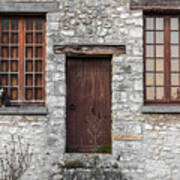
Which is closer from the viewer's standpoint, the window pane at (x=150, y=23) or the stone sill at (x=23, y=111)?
the stone sill at (x=23, y=111)

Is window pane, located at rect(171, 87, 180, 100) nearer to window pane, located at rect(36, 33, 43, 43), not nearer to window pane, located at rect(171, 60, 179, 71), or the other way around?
window pane, located at rect(171, 60, 179, 71)

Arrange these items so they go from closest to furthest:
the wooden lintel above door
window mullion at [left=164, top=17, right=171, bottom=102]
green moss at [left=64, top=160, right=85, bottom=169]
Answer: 1. green moss at [left=64, top=160, right=85, bottom=169]
2. the wooden lintel above door
3. window mullion at [left=164, top=17, right=171, bottom=102]

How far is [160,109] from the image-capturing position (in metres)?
5.06

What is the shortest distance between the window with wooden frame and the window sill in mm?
2057

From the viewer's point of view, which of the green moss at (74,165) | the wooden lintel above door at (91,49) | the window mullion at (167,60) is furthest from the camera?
the window mullion at (167,60)

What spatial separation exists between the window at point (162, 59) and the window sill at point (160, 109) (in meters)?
0.20

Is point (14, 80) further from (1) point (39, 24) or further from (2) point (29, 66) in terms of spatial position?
(1) point (39, 24)

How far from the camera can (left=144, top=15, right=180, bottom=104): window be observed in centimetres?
528

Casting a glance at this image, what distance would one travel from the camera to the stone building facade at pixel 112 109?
5.03 m

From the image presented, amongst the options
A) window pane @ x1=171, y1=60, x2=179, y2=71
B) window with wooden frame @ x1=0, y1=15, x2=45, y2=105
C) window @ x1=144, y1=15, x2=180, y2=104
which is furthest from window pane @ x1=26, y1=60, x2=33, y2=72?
window pane @ x1=171, y1=60, x2=179, y2=71

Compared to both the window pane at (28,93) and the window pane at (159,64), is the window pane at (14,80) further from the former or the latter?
the window pane at (159,64)

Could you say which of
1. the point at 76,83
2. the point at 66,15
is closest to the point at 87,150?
the point at 76,83

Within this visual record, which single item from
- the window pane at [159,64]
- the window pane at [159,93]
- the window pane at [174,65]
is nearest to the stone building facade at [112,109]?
the window pane at [159,93]

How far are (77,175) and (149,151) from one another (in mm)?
1450
